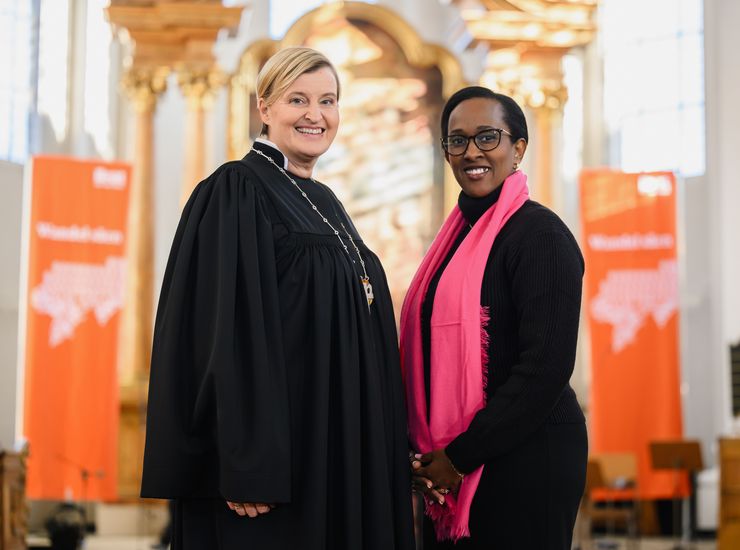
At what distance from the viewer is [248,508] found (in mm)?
3172

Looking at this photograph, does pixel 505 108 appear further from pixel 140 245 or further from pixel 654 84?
pixel 654 84

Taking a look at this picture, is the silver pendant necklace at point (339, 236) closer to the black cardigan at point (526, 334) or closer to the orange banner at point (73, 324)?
the black cardigan at point (526, 334)

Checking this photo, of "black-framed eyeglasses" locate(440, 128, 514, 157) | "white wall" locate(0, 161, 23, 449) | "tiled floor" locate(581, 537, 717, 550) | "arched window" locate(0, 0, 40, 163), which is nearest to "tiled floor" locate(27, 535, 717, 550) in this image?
"tiled floor" locate(581, 537, 717, 550)

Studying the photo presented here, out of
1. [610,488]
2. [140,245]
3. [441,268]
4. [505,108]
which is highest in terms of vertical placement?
[140,245]

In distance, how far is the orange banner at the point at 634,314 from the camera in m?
12.0

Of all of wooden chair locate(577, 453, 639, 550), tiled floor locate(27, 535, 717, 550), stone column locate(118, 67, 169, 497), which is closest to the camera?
wooden chair locate(577, 453, 639, 550)

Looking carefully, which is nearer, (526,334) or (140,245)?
(526,334)

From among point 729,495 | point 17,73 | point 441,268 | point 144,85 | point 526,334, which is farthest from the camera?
point 17,73

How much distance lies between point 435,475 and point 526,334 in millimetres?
485

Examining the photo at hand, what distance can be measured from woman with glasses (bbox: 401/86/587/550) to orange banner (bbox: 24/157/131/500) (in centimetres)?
827

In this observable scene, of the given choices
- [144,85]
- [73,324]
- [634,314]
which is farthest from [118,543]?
[634,314]

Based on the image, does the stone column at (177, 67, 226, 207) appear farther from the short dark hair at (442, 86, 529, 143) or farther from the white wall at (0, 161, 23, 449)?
the short dark hair at (442, 86, 529, 143)

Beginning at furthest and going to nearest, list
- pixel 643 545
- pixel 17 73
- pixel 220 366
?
1. pixel 17 73
2. pixel 643 545
3. pixel 220 366

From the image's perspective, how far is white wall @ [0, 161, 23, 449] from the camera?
501 inches
